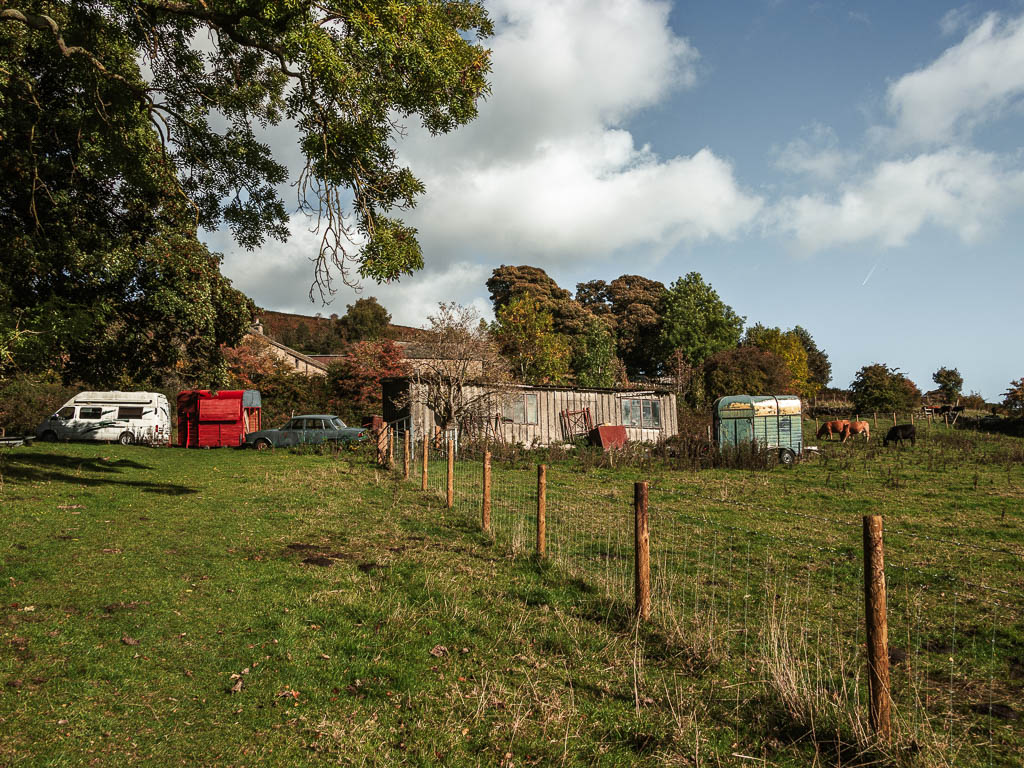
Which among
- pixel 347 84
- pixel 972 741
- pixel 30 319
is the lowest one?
pixel 972 741

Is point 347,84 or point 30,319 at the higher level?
point 347,84

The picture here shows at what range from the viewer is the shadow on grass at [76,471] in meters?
13.7

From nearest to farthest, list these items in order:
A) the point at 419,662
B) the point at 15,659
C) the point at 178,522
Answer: the point at 15,659
the point at 419,662
the point at 178,522

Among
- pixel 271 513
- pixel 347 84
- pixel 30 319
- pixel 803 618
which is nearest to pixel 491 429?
pixel 271 513

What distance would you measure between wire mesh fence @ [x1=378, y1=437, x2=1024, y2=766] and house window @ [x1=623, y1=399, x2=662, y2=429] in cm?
1807

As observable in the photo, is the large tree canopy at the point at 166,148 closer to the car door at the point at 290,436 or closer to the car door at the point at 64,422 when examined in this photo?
the car door at the point at 290,436

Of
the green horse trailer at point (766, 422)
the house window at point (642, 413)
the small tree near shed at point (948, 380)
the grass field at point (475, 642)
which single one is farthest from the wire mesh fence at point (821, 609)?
the small tree near shed at point (948, 380)

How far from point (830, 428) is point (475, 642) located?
106 feet

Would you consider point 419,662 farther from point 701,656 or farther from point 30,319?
point 30,319

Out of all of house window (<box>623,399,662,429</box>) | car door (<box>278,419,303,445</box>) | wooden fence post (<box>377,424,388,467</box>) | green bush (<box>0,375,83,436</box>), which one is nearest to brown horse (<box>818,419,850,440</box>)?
house window (<box>623,399,662,429</box>)

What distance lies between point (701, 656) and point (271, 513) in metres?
8.43

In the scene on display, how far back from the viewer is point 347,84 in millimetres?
8266

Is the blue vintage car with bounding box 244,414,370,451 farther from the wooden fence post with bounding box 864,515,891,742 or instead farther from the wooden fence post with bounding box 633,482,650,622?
the wooden fence post with bounding box 864,515,891,742

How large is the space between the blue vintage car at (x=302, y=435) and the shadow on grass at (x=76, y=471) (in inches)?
275
